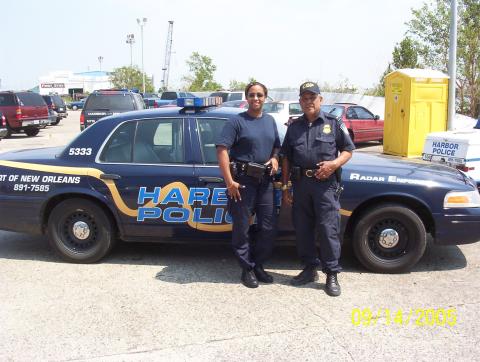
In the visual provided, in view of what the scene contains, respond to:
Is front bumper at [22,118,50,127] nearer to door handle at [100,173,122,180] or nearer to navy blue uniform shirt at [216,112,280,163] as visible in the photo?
door handle at [100,173,122,180]

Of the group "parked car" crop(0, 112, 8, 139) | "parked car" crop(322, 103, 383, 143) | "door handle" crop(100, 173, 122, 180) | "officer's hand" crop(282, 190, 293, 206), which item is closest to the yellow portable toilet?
"parked car" crop(322, 103, 383, 143)

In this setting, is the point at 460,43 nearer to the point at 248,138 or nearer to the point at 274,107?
the point at 274,107

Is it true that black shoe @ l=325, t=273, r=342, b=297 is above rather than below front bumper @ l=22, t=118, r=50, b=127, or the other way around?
below

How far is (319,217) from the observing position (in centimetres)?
418

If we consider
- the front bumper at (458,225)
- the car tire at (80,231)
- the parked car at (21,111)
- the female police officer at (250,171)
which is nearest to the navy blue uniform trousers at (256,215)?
the female police officer at (250,171)

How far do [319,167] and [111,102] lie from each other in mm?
11866

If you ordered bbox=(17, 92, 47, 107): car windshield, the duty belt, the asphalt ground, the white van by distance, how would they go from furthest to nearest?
1. bbox=(17, 92, 47, 107): car windshield
2. the white van
3. the duty belt
4. the asphalt ground

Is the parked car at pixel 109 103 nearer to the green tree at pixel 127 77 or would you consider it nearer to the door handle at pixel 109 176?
the door handle at pixel 109 176

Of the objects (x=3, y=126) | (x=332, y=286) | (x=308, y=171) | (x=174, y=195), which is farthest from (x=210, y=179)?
(x=3, y=126)

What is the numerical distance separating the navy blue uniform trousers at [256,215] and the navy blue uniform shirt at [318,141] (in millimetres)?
359

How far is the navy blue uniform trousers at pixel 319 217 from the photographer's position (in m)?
4.14

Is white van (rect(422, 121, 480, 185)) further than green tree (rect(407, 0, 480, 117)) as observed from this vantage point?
No

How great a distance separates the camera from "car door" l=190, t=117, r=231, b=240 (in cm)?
462
